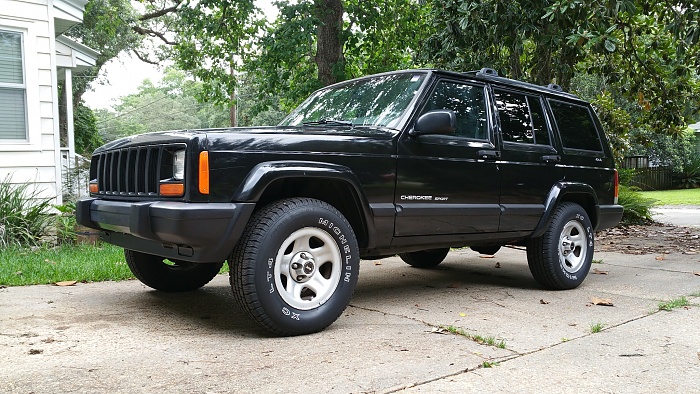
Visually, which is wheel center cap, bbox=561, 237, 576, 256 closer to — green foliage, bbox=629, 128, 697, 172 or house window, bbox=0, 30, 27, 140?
house window, bbox=0, 30, 27, 140

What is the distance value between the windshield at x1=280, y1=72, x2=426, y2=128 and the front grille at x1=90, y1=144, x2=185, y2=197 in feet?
4.65

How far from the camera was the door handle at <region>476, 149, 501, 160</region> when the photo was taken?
5.16 m

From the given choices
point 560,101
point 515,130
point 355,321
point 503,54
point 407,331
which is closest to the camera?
point 407,331

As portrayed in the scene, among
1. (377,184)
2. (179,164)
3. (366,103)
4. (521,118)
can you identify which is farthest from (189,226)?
(521,118)

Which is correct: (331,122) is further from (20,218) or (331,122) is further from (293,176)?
(20,218)

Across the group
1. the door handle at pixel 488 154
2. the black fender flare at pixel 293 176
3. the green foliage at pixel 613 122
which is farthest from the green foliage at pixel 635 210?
the black fender flare at pixel 293 176

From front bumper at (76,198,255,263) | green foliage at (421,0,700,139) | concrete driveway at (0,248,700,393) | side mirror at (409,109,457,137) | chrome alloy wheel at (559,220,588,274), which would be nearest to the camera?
concrete driveway at (0,248,700,393)

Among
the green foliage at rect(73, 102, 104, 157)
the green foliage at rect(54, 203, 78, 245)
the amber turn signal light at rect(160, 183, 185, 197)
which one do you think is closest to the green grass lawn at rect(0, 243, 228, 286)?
the green foliage at rect(54, 203, 78, 245)

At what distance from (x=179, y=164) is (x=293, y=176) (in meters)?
0.71

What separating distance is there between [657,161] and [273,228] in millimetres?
32269

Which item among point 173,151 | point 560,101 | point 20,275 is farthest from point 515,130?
point 20,275

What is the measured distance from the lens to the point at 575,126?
20.6ft

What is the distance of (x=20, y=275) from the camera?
19.4ft

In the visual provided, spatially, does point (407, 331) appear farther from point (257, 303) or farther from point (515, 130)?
point (515, 130)
